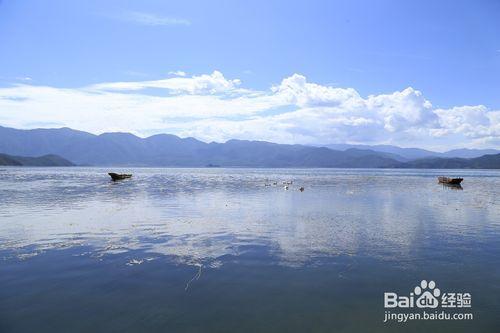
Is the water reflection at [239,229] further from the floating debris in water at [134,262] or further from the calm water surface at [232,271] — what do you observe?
the floating debris in water at [134,262]

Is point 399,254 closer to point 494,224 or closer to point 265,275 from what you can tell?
point 265,275

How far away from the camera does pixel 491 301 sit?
598 inches

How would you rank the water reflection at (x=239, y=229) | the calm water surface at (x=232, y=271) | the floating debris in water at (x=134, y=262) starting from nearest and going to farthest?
the calm water surface at (x=232, y=271)
the floating debris in water at (x=134, y=262)
the water reflection at (x=239, y=229)

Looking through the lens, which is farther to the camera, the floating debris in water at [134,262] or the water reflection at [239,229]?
the water reflection at [239,229]

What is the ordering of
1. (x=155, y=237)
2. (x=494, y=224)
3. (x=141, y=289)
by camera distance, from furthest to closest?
(x=494, y=224) < (x=155, y=237) < (x=141, y=289)

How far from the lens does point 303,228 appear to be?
31.1m

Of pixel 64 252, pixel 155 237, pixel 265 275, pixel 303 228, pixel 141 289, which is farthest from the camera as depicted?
pixel 303 228

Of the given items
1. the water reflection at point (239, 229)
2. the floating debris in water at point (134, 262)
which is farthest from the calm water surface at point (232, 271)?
the water reflection at point (239, 229)

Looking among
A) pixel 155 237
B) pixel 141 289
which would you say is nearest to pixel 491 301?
pixel 141 289

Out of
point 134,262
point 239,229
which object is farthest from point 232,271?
point 239,229

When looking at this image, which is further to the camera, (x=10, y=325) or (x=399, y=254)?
(x=399, y=254)

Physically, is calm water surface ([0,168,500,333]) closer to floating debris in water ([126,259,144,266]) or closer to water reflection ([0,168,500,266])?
floating debris in water ([126,259,144,266])

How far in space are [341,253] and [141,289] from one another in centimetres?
1226

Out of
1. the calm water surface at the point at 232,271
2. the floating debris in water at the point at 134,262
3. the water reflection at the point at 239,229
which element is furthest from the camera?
the water reflection at the point at 239,229
